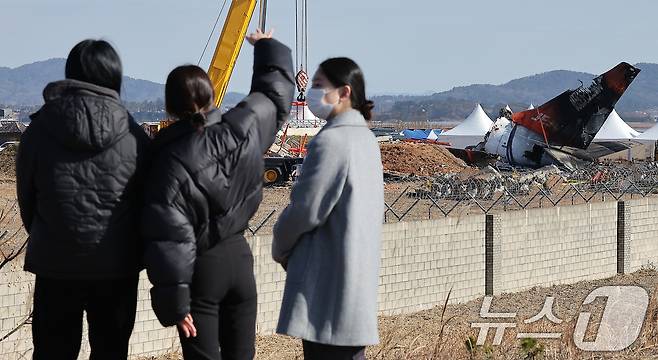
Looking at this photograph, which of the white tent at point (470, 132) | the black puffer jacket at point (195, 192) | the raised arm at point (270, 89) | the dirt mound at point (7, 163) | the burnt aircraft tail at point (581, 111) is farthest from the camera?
the white tent at point (470, 132)

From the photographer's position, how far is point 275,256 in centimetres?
495

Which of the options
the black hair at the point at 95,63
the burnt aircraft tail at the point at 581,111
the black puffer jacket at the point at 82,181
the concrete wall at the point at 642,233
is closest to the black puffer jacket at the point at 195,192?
the black puffer jacket at the point at 82,181

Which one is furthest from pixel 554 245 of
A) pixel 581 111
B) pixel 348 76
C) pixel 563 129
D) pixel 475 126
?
pixel 475 126

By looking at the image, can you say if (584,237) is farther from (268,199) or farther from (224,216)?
(268,199)

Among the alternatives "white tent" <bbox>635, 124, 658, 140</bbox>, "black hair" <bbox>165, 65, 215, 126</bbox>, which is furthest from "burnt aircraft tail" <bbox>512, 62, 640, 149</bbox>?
"black hair" <bbox>165, 65, 215, 126</bbox>

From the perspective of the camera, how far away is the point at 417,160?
45344 mm

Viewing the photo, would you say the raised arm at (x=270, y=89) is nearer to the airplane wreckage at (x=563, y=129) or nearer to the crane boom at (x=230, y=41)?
the crane boom at (x=230, y=41)

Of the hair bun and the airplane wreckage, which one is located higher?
the hair bun

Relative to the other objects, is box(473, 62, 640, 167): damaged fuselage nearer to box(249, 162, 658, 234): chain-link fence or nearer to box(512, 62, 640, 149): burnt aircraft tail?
box(512, 62, 640, 149): burnt aircraft tail

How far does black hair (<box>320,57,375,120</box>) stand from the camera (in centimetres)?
483

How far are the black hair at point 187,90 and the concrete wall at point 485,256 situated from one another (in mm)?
4786

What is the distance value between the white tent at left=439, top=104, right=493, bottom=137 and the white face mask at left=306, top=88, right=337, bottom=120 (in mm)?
70183

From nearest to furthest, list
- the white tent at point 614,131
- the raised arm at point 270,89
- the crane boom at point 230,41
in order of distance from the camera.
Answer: the raised arm at point 270,89
the crane boom at point 230,41
the white tent at point 614,131

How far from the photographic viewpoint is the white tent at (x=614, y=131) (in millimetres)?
70625
